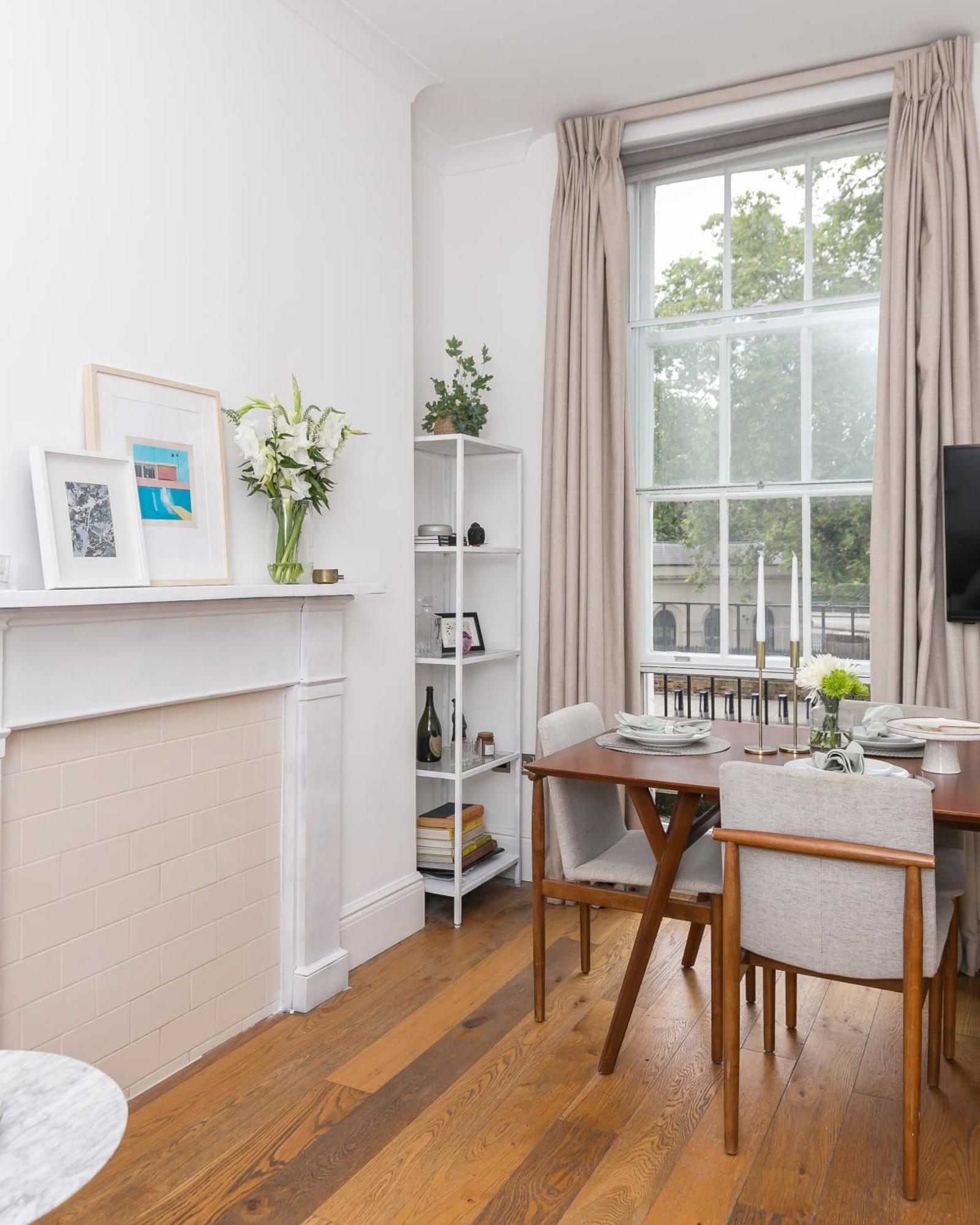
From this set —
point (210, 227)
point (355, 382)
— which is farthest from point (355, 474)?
point (210, 227)

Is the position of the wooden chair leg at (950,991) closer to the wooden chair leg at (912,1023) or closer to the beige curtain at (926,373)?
the wooden chair leg at (912,1023)

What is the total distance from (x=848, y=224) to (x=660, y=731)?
6.84ft

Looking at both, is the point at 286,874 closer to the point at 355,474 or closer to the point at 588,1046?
the point at 588,1046

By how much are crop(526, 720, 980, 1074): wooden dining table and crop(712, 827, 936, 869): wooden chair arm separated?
5.1 inches

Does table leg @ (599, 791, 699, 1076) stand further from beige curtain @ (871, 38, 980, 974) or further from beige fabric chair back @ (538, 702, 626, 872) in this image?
beige curtain @ (871, 38, 980, 974)

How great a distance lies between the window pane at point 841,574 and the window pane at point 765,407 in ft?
0.68

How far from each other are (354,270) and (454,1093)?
245 cm

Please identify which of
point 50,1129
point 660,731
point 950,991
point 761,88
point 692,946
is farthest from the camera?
point 761,88

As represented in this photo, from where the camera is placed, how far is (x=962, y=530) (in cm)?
306

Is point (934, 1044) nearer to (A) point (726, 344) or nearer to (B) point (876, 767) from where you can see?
(B) point (876, 767)

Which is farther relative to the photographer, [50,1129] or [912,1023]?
[912,1023]

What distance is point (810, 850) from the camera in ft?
6.39

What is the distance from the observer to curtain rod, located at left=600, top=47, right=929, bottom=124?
3.23 m

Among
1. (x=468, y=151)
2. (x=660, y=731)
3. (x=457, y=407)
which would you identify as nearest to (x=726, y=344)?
(x=457, y=407)
